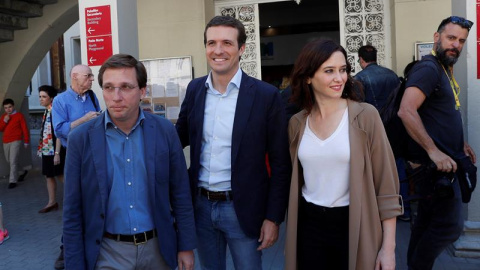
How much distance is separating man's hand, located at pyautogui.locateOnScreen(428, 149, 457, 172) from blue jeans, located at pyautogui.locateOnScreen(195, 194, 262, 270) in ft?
4.96

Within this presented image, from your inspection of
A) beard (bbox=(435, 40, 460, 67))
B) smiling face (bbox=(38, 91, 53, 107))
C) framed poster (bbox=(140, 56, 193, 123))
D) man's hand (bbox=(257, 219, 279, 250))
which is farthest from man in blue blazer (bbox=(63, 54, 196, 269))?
smiling face (bbox=(38, 91, 53, 107))

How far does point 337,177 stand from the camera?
2.30 m

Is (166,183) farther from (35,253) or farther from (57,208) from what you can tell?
(57,208)

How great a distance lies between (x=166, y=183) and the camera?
2389mm

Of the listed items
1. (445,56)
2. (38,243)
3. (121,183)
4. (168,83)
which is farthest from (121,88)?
(168,83)

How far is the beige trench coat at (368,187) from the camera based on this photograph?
2225 mm

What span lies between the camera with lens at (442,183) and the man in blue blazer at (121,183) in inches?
77.7

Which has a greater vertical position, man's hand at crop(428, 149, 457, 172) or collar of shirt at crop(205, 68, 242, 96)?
collar of shirt at crop(205, 68, 242, 96)

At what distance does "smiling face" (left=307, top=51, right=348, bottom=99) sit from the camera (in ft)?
7.47

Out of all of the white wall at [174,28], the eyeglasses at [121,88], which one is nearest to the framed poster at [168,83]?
the white wall at [174,28]

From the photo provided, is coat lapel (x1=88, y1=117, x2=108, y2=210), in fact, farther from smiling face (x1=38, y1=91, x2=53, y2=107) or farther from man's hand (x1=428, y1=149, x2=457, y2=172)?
smiling face (x1=38, y1=91, x2=53, y2=107)

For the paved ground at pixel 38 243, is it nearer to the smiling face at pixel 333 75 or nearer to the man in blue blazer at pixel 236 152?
the man in blue blazer at pixel 236 152

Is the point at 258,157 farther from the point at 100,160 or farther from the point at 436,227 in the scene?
the point at 436,227

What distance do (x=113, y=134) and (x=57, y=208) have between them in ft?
18.2
